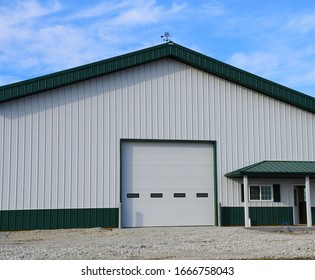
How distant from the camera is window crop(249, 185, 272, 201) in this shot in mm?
23281

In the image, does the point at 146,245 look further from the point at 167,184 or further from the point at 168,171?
the point at 168,171

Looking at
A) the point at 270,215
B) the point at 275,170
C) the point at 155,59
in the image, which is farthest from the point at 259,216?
the point at 155,59

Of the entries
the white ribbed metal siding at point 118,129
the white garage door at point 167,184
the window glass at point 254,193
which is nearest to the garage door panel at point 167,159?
the white garage door at point 167,184

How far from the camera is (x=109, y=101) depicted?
22.0m

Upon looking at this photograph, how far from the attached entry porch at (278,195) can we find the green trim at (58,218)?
219 inches

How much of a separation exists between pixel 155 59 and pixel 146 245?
1071 centimetres

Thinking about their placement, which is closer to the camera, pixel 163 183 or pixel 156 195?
pixel 156 195

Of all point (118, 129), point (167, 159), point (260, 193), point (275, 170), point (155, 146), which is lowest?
point (260, 193)

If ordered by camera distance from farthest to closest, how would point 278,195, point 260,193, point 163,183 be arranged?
point 278,195
point 260,193
point 163,183

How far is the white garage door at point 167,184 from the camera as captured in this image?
22000mm

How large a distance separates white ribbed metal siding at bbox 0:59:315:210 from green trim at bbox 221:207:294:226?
1.53 feet

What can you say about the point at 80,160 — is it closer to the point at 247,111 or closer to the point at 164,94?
the point at 164,94

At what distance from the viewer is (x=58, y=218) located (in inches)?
814

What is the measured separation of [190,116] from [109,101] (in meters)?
3.90
